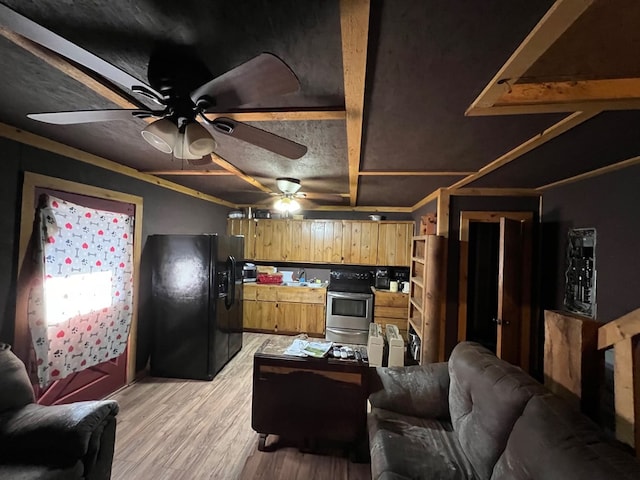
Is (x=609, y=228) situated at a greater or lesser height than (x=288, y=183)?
lesser

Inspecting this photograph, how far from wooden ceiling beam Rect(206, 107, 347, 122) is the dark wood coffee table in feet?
5.52

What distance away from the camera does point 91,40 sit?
1.06 metres

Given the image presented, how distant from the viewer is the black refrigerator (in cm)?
324

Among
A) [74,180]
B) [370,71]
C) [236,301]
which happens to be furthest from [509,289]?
[74,180]

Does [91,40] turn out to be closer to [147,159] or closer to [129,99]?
[129,99]

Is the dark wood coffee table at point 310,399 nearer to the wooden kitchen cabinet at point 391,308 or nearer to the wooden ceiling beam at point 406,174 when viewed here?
the wooden ceiling beam at point 406,174

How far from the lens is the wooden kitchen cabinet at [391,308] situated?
14.9 feet

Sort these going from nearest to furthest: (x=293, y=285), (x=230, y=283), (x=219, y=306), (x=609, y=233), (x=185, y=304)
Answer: (x=609, y=233) → (x=185, y=304) → (x=219, y=306) → (x=230, y=283) → (x=293, y=285)

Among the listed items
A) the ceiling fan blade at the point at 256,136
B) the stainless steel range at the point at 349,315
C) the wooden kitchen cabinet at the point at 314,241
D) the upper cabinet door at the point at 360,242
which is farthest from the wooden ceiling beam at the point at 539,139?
the wooden kitchen cabinet at the point at 314,241

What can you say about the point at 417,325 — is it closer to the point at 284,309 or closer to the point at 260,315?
the point at 284,309

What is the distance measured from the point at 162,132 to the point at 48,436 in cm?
163

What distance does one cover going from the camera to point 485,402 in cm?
161

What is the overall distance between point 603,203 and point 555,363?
5.36 ft

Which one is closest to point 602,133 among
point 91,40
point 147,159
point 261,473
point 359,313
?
point 91,40
